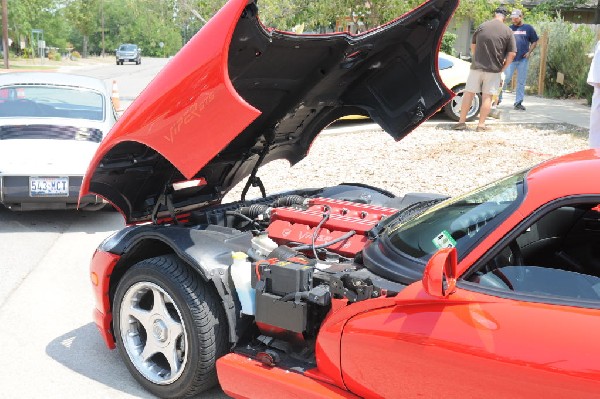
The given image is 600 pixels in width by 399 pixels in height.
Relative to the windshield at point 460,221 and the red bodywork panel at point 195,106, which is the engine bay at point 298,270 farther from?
the red bodywork panel at point 195,106

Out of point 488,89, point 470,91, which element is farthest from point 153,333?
point 470,91

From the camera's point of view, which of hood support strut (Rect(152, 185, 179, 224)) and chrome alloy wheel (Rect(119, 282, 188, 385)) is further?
hood support strut (Rect(152, 185, 179, 224))

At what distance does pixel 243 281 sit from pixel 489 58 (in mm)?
9241

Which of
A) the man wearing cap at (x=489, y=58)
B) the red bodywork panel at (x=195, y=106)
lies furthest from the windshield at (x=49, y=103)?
the man wearing cap at (x=489, y=58)

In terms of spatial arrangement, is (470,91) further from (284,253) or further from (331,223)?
(284,253)

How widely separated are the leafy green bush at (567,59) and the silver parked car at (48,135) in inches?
488

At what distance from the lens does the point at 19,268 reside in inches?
232

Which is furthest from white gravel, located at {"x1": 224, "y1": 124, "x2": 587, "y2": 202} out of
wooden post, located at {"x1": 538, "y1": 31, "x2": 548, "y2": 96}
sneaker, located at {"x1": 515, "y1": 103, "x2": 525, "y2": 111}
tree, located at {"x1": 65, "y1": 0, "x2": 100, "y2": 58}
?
tree, located at {"x1": 65, "y1": 0, "x2": 100, "y2": 58}

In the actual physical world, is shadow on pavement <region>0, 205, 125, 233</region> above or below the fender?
below

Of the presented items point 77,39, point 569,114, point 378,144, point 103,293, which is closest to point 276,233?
point 103,293

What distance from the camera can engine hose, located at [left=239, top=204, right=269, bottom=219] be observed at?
14.7ft

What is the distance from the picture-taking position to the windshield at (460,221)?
2.82 meters

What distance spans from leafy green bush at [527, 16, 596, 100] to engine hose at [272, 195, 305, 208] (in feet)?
44.8

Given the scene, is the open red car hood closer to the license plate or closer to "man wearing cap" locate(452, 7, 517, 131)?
the license plate
